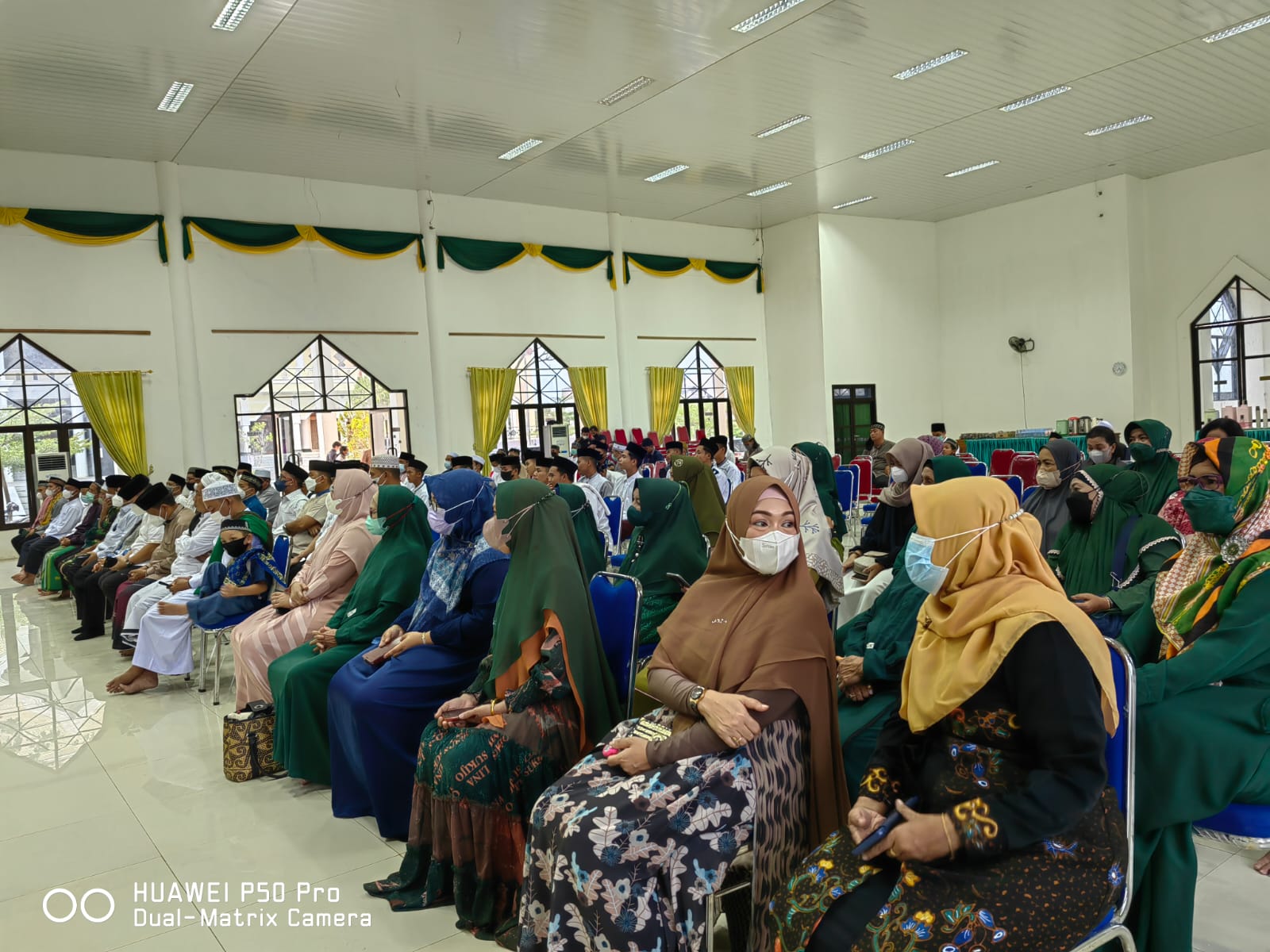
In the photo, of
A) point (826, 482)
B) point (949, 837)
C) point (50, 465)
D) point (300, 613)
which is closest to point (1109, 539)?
point (949, 837)

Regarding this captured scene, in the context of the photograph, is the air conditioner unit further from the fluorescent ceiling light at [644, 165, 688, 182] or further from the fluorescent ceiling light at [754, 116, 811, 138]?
the fluorescent ceiling light at [754, 116, 811, 138]

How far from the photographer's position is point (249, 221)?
38.9 feet

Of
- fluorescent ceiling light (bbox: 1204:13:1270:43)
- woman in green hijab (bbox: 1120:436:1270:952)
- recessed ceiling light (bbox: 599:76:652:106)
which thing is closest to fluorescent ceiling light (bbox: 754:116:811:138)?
recessed ceiling light (bbox: 599:76:652:106)

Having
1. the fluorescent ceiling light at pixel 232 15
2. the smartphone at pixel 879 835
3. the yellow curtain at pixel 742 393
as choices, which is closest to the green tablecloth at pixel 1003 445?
the yellow curtain at pixel 742 393

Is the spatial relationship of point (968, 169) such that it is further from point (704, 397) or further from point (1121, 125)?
point (704, 397)

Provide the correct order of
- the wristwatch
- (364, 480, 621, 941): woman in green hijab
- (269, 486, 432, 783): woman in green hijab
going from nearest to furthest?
the wristwatch < (364, 480, 621, 941): woman in green hijab < (269, 486, 432, 783): woman in green hijab

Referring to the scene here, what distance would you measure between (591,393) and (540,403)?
2.87 ft

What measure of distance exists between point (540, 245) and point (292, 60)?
245 inches

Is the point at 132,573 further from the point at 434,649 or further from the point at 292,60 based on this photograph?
the point at 292,60

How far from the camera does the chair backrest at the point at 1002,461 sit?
870 centimetres

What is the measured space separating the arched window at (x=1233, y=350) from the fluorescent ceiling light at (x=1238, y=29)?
5533mm

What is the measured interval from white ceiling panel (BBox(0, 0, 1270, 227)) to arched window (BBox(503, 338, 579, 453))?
8.46ft

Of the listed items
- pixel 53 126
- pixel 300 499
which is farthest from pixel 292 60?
pixel 300 499

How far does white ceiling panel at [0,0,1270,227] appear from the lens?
772 cm
